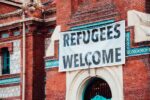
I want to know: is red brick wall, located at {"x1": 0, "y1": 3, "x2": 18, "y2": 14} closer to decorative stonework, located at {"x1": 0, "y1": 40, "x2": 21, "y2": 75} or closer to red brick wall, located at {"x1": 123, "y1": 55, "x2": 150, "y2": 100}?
decorative stonework, located at {"x1": 0, "y1": 40, "x2": 21, "y2": 75}

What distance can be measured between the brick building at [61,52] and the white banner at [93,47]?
178 millimetres

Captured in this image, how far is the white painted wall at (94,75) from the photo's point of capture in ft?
69.1

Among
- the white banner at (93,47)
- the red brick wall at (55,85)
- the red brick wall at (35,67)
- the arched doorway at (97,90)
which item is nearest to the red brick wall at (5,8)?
the red brick wall at (35,67)

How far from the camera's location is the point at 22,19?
27.6 metres

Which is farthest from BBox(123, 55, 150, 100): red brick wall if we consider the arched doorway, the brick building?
the arched doorway

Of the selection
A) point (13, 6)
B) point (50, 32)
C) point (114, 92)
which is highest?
point (13, 6)

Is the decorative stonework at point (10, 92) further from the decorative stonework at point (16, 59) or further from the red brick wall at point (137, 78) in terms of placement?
the red brick wall at point (137, 78)

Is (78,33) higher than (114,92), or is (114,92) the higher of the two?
(78,33)

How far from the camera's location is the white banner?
837 inches

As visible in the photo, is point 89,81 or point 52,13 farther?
point 52,13

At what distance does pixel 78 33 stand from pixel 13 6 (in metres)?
11.5

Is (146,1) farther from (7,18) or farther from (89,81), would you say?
(7,18)

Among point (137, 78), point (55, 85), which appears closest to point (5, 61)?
point (55, 85)

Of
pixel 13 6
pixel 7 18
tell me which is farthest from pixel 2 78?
pixel 13 6
